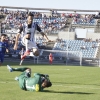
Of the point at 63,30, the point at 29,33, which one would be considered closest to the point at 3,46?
the point at 29,33

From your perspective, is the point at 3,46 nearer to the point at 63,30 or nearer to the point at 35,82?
the point at 35,82

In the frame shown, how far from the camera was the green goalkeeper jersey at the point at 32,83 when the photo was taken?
13.0 m

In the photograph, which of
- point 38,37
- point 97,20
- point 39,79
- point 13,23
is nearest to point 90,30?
point 97,20

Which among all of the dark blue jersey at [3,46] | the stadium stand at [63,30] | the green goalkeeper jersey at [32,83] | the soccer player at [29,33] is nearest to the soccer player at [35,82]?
the green goalkeeper jersey at [32,83]

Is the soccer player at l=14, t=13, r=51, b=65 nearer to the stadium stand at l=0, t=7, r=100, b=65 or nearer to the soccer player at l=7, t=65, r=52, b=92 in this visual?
the soccer player at l=7, t=65, r=52, b=92

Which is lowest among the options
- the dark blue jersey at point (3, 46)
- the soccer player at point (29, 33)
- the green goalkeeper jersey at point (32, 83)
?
the green goalkeeper jersey at point (32, 83)

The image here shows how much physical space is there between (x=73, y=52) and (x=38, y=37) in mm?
8004

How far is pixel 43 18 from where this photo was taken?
68.7m

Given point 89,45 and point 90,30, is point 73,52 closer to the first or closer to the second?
point 89,45

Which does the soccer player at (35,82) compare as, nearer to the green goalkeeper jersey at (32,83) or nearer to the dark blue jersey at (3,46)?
the green goalkeeper jersey at (32,83)

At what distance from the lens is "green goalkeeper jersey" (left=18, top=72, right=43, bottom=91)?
42.6 feet

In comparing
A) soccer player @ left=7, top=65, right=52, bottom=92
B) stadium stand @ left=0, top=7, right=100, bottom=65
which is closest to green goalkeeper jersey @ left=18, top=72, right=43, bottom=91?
soccer player @ left=7, top=65, right=52, bottom=92

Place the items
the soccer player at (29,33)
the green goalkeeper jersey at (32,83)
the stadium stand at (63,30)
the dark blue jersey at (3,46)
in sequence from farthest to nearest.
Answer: the stadium stand at (63,30) < the dark blue jersey at (3,46) < the soccer player at (29,33) < the green goalkeeper jersey at (32,83)

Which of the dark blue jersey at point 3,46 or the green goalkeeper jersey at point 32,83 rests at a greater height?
the dark blue jersey at point 3,46
